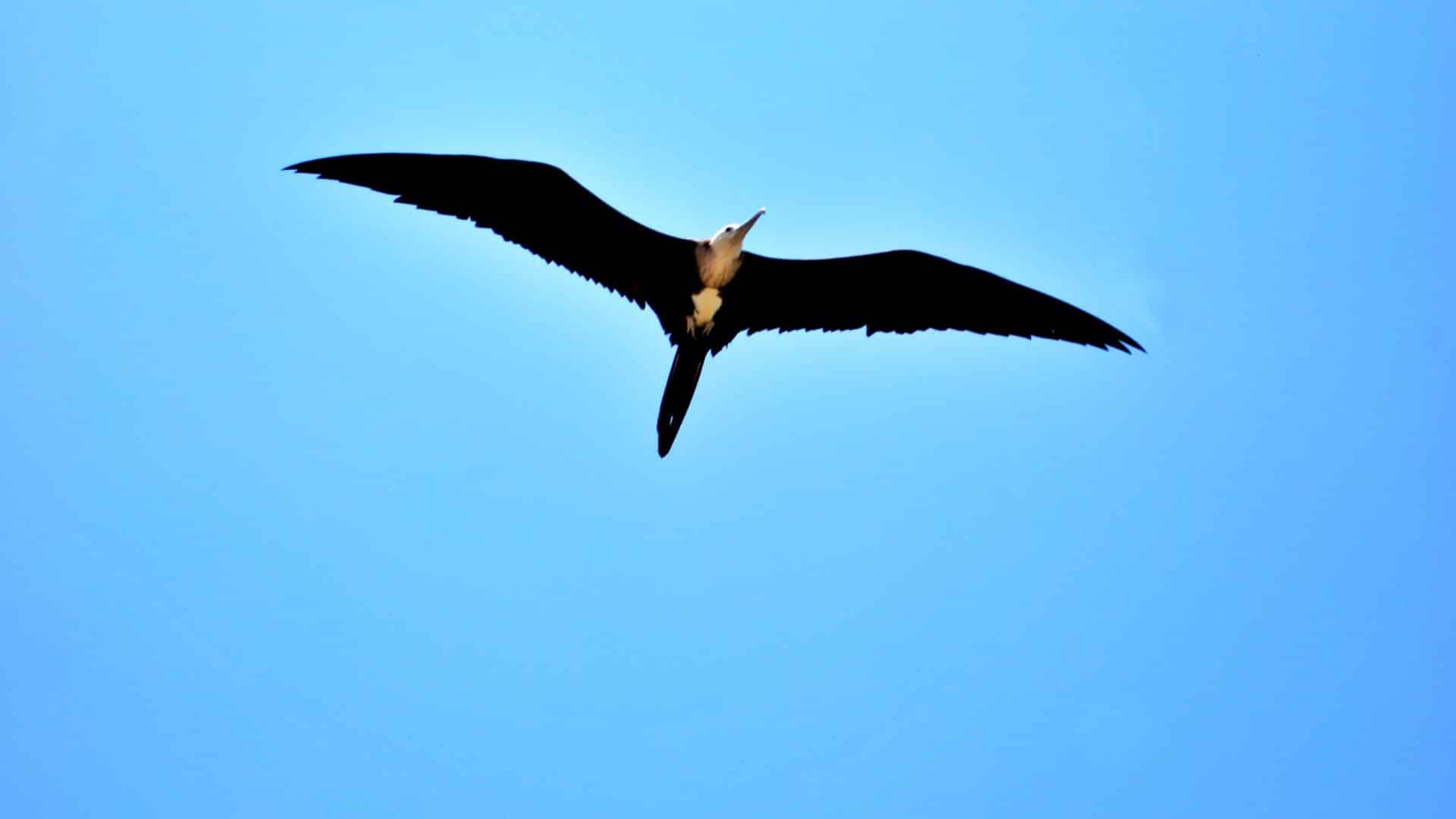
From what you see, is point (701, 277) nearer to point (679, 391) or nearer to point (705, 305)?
point (705, 305)

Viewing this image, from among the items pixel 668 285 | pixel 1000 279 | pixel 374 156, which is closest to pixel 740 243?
pixel 668 285

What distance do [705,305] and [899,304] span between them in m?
1.19

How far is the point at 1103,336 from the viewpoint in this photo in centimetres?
817

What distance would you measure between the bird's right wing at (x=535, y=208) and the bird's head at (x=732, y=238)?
20cm

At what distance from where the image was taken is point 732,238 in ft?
25.6

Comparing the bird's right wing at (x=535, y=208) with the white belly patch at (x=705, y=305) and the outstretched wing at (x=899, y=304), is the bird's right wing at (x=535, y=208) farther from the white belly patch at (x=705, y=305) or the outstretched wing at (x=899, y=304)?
the outstretched wing at (x=899, y=304)

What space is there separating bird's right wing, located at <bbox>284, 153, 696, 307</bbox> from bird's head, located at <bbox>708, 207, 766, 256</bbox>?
0.64 feet

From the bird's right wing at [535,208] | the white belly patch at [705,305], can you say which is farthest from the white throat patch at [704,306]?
the bird's right wing at [535,208]

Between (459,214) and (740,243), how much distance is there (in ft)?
5.30

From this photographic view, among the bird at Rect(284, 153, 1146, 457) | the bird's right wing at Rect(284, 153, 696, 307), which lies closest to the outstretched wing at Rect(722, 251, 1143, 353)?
the bird at Rect(284, 153, 1146, 457)

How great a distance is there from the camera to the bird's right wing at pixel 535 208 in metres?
7.47

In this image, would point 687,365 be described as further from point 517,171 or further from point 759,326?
point 517,171

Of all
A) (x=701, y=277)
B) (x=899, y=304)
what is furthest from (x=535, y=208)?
(x=899, y=304)

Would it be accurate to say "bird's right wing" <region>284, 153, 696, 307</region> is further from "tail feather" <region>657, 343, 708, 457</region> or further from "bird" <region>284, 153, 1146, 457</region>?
"tail feather" <region>657, 343, 708, 457</region>
